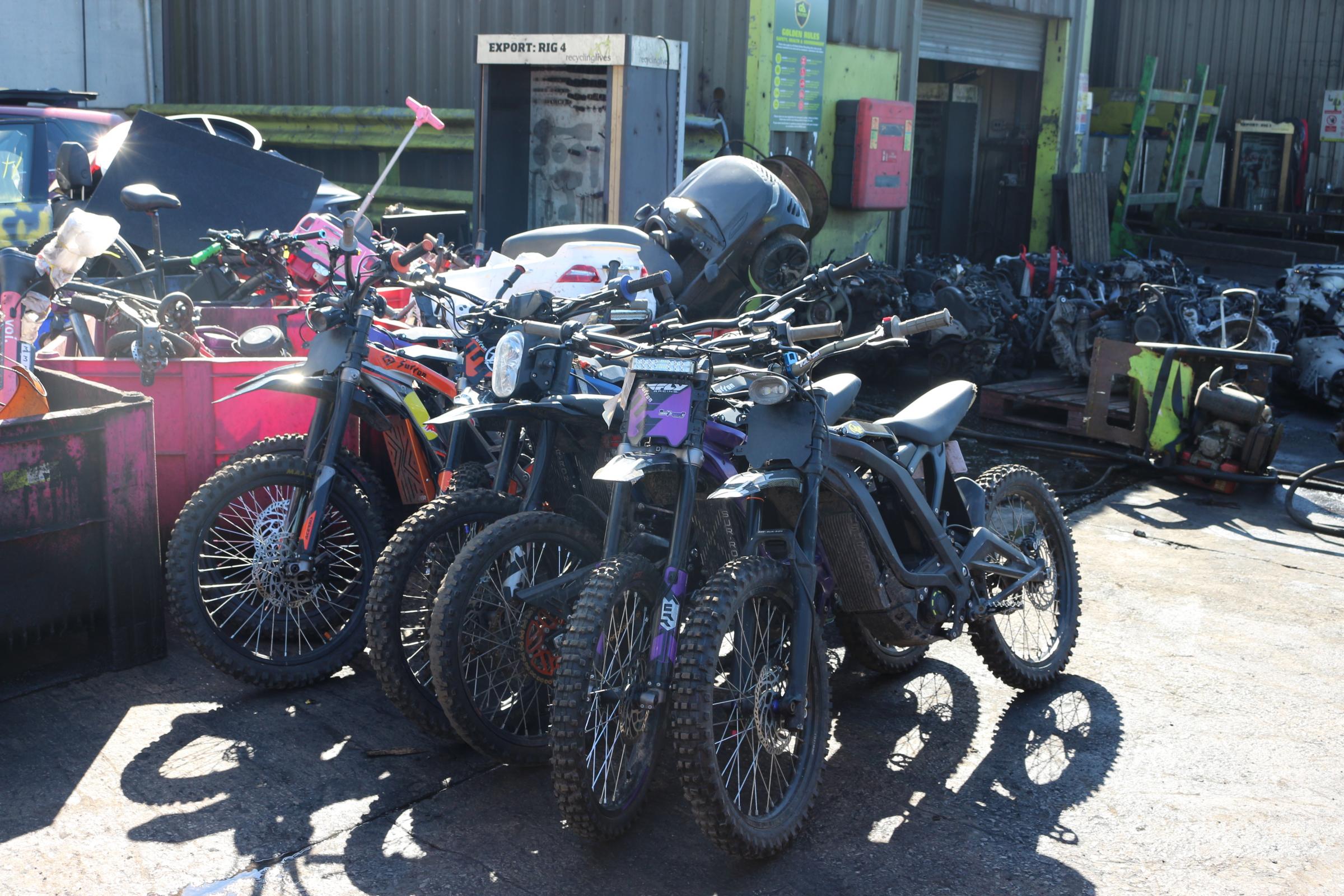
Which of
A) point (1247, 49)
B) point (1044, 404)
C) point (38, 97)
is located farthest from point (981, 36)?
point (38, 97)

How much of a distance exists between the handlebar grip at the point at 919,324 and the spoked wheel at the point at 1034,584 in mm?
1092

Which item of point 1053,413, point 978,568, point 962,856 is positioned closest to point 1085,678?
point 978,568

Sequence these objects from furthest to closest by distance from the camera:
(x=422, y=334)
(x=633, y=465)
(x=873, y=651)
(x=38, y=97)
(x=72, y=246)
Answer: (x=38, y=97)
(x=422, y=334)
(x=72, y=246)
(x=873, y=651)
(x=633, y=465)

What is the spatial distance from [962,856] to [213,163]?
21.4 ft

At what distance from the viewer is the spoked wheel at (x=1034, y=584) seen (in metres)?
4.44

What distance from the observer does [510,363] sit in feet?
12.4

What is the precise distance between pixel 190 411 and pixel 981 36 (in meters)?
11.1

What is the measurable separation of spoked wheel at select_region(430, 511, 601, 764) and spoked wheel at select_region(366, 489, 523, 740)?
0.38 ft

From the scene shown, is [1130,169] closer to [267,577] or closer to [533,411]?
[533,411]

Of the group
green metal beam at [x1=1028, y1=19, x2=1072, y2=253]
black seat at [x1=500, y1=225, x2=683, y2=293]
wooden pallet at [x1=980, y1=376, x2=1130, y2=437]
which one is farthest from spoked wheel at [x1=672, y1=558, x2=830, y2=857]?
green metal beam at [x1=1028, y1=19, x2=1072, y2=253]

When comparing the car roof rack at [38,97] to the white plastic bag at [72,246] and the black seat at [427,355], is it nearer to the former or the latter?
the white plastic bag at [72,246]

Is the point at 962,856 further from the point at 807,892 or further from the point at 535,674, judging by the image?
the point at 535,674

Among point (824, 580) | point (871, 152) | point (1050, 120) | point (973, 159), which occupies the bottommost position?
point (824, 580)

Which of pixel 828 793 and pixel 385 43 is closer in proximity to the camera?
pixel 828 793
